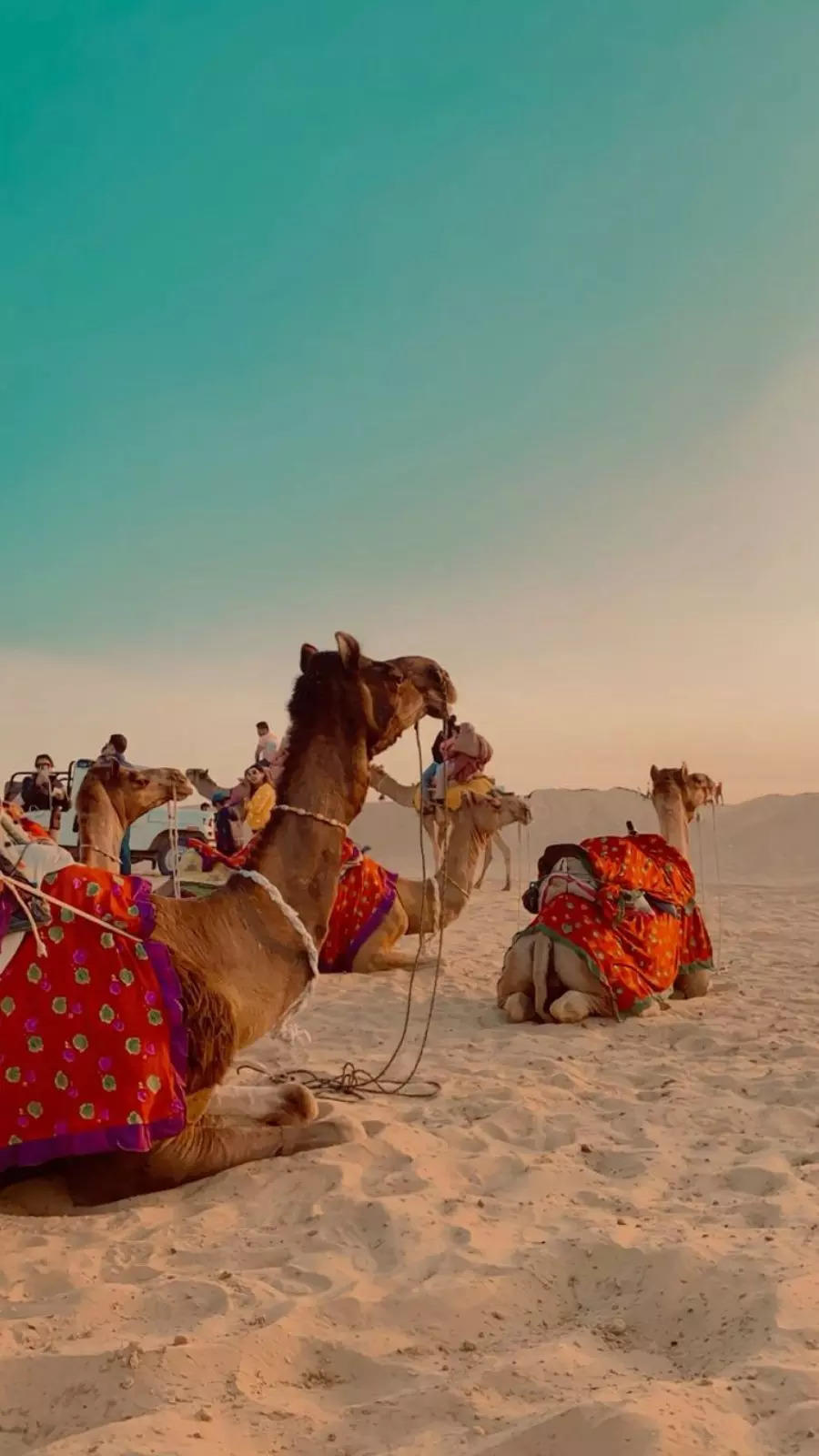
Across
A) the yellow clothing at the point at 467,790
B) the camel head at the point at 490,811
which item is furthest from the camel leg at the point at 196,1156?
the yellow clothing at the point at 467,790

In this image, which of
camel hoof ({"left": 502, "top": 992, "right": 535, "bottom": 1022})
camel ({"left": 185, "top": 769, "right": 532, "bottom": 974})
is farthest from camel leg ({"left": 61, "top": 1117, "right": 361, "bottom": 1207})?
camel ({"left": 185, "top": 769, "right": 532, "bottom": 974})

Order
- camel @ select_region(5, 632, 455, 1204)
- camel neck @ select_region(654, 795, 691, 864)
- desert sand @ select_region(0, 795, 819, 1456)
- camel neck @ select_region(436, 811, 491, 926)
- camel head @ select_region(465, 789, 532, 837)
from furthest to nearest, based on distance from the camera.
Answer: camel neck @ select_region(654, 795, 691, 864) → camel head @ select_region(465, 789, 532, 837) → camel neck @ select_region(436, 811, 491, 926) → camel @ select_region(5, 632, 455, 1204) → desert sand @ select_region(0, 795, 819, 1456)

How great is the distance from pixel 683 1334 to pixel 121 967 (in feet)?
6.79

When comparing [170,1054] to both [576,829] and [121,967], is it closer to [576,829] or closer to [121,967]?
[121,967]

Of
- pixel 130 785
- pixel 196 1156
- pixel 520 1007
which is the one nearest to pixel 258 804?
pixel 130 785

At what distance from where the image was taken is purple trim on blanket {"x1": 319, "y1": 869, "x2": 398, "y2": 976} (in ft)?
30.1

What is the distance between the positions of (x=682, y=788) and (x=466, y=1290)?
7.67 metres

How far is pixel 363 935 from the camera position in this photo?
9.17 m

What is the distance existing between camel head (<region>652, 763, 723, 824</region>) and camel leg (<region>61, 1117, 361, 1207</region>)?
624 centimetres

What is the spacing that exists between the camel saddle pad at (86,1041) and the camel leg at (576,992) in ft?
12.2

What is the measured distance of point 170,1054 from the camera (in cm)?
375

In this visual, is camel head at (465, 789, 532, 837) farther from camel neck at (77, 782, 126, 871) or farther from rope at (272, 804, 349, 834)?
rope at (272, 804, 349, 834)

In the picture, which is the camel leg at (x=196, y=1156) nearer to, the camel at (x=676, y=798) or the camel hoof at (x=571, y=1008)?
the camel hoof at (x=571, y=1008)

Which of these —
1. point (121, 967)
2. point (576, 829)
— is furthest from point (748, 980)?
point (576, 829)
